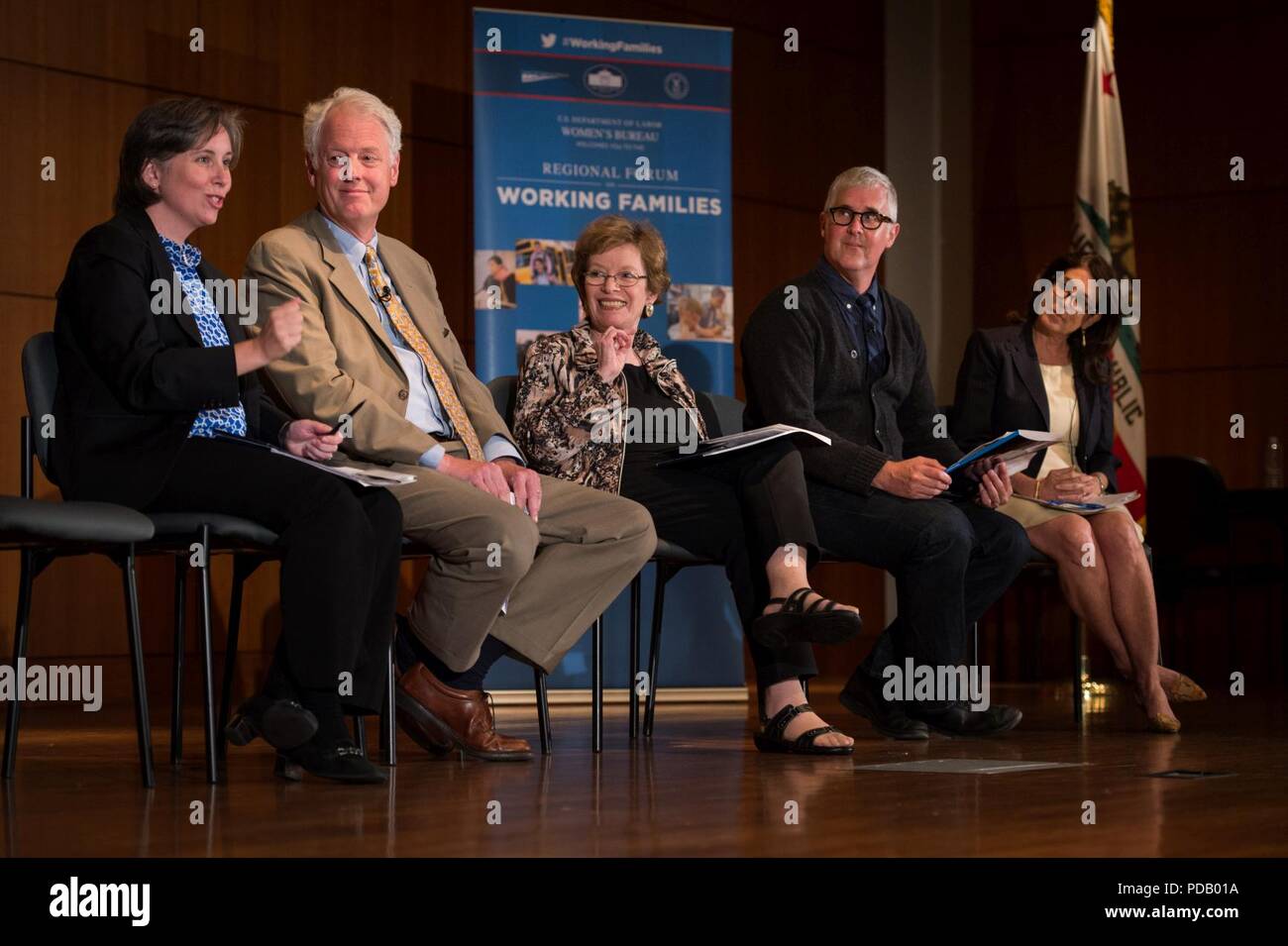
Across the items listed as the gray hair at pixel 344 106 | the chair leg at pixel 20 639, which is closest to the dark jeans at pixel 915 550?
the gray hair at pixel 344 106

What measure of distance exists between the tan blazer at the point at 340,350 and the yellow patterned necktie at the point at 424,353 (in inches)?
1.5

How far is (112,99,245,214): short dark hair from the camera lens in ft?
9.50

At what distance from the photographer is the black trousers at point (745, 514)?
3305 mm

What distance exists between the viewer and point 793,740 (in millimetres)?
3266

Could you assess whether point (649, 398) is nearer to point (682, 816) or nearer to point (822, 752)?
point (822, 752)

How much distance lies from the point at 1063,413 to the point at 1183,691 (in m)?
1.26

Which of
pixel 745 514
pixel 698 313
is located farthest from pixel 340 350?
pixel 698 313

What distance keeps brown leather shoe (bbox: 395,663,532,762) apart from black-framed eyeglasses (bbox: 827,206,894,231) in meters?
1.46

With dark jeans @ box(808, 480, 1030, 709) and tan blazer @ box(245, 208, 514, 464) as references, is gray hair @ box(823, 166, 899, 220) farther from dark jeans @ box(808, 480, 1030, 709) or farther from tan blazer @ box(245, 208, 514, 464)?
tan blazer @ box(245, 208, 514, 464)

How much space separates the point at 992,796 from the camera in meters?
2.51

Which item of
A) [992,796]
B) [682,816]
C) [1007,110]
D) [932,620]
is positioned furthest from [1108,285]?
[1007,110]

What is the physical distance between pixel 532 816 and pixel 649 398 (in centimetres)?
156

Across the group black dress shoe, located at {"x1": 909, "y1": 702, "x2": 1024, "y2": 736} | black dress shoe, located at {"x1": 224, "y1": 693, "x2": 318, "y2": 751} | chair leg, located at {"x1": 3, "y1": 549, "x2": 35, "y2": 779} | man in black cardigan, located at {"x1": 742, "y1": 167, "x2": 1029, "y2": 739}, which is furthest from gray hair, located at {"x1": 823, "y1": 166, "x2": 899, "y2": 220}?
chair leg, located at {"x1": 3, "y1": 549, "x2": 35, "y2": 779}

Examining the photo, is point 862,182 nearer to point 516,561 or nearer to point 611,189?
point 516,561
